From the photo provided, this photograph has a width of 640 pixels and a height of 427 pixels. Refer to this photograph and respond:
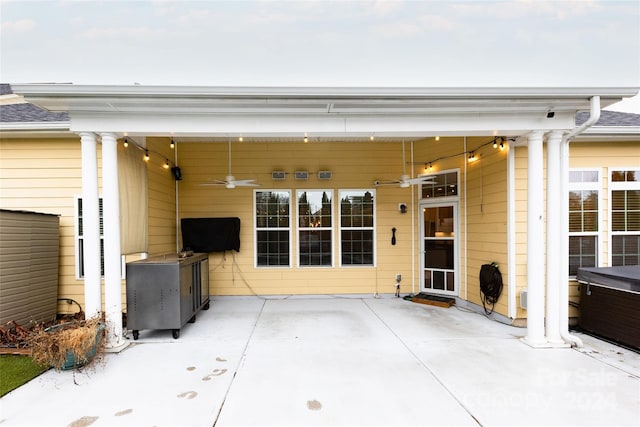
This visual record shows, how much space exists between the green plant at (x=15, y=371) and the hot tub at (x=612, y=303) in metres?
6.74

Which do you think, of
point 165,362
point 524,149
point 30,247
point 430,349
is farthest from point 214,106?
point 524,149

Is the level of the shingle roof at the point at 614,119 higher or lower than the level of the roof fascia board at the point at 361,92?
higher

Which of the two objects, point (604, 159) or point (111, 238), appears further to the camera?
point (604, 159)

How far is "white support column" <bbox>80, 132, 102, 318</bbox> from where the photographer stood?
3.57 meters

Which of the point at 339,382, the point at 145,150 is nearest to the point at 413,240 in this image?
the point at 339,382

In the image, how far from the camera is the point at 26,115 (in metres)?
4.85

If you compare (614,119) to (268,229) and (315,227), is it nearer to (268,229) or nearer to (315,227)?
(315,227)

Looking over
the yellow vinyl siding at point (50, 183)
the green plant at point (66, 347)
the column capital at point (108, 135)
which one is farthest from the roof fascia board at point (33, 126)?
the green plant at point (66, 347)

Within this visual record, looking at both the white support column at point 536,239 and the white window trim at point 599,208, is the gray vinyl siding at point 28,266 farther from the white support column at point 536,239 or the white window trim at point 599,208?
the white window trim at point 599,208

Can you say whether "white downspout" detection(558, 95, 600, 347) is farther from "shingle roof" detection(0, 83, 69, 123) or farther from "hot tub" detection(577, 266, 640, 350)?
"shingle roof" detection(0, 83, 69, 123)

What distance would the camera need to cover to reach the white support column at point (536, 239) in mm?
3725

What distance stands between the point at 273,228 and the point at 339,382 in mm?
4063

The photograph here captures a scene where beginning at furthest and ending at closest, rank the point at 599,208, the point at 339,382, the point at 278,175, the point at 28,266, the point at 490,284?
the point at 278,175, the point at 490,284, the point at 599,208, the point at 28,266, the point at 339,382

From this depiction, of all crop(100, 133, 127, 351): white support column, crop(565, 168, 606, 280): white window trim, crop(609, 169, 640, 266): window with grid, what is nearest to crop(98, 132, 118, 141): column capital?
crop(100, 133, 127, 351): white support column
